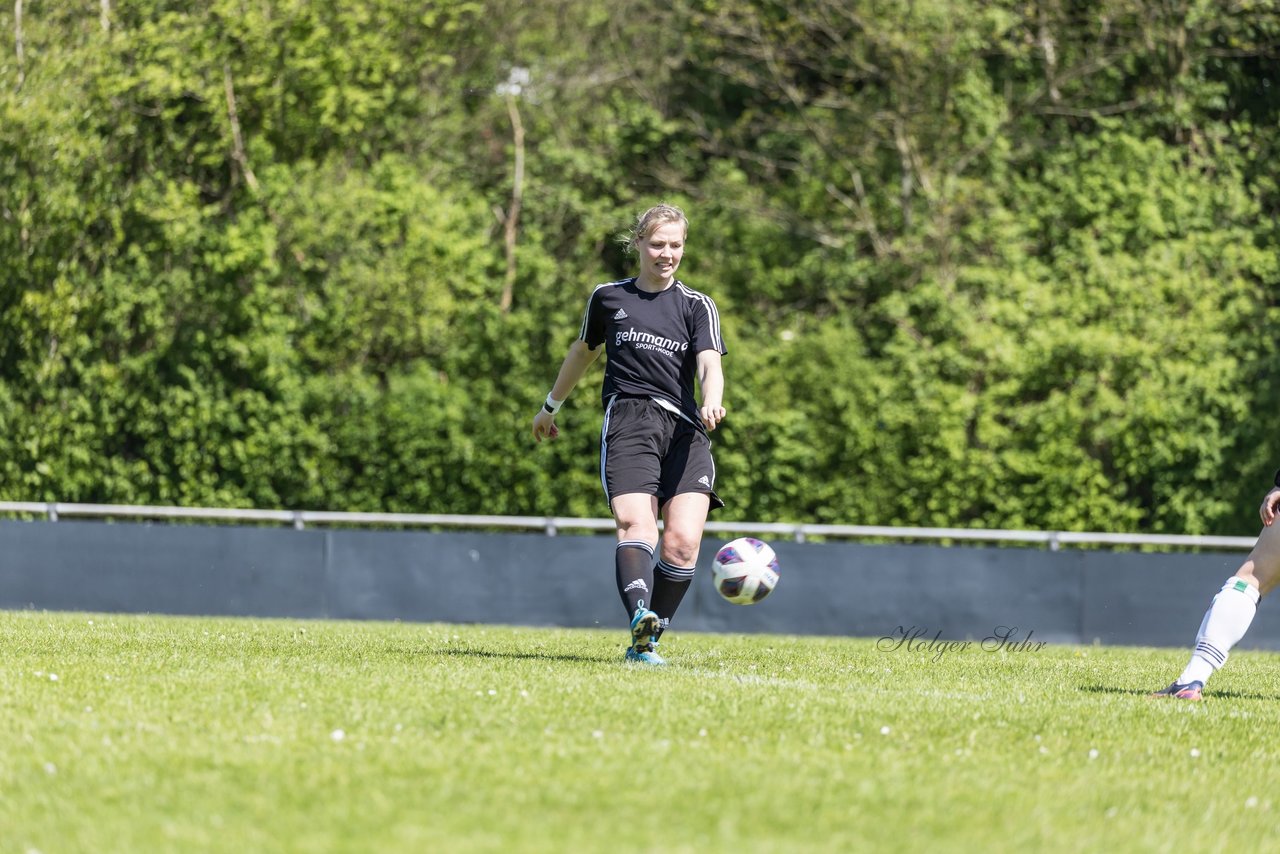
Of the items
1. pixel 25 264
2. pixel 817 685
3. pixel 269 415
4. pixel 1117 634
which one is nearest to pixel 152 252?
pixel 25 264

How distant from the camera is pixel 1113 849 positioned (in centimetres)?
391

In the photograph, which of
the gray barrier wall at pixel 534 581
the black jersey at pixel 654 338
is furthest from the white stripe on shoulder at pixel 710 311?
the gray barrier wall at pixel 534 581

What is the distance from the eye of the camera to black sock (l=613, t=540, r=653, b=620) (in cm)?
729

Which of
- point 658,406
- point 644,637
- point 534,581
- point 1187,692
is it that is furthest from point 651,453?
point 534,581

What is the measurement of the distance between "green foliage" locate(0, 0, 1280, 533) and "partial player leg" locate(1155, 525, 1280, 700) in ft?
41.5

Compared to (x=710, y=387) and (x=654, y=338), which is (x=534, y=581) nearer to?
(x=654, y=338)

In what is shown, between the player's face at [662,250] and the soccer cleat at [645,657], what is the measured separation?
1.84m

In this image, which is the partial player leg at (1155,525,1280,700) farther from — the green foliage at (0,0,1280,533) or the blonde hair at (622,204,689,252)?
the green foliage at (0,0,1280,533)

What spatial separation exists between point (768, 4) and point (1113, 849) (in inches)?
845

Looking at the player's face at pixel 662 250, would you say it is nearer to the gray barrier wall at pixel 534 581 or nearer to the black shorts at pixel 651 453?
the black shorts at pixel 651 453

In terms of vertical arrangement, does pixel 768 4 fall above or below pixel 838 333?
above

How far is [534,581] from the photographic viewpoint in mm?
17484

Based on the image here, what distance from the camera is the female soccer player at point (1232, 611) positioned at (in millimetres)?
6773

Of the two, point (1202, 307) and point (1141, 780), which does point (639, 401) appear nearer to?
point (1141, 780)
